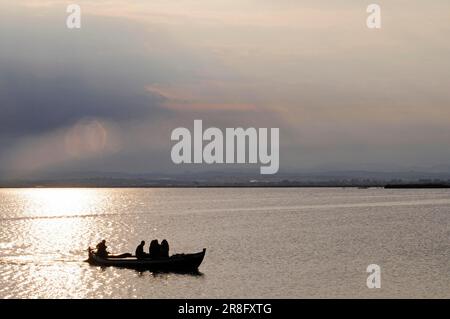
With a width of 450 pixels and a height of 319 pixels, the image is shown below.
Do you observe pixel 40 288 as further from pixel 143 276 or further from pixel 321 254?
pixel 321 254

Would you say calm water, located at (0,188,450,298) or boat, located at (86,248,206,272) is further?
boat, located at (86,248,206,272)

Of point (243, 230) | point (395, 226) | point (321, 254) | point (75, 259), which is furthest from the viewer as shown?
point (395, 226)

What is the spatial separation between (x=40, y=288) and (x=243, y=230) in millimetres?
63766

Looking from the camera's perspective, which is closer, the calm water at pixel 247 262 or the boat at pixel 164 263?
the calm water at pixel 247 262

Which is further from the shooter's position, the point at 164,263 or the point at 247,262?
the point at 247,262

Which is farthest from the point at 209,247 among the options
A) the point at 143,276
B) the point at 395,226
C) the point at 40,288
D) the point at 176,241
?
the point at 395,226

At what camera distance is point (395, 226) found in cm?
12025

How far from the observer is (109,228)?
121 meters

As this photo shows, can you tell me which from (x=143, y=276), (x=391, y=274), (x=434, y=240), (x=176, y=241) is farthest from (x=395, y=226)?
(x=143, y=276)
